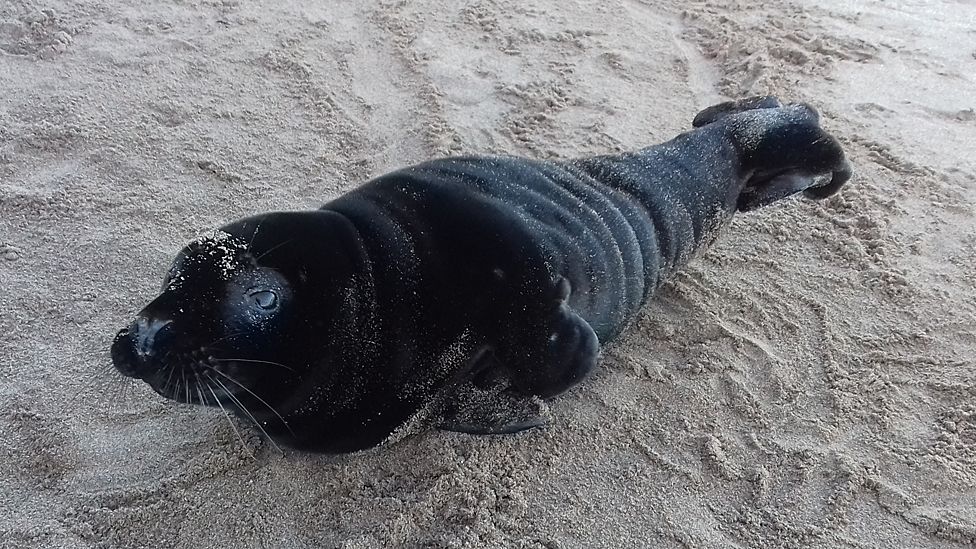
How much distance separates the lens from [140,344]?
167 centimetres

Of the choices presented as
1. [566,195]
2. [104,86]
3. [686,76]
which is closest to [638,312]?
[566,195]

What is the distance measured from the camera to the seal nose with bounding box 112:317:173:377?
5.47 feet

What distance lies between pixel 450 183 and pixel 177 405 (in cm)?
103

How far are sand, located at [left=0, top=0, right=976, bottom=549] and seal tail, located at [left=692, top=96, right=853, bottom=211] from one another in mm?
275

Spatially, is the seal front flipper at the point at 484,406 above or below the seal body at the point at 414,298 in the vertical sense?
below

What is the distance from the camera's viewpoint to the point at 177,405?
222cm

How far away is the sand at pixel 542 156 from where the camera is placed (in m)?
2.02

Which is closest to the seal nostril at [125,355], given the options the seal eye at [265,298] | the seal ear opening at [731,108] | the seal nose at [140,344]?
the seal nose at [140,344]

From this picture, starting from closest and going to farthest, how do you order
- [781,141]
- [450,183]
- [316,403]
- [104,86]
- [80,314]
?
[316,403]
[450,183]
[80,314]
[781,141]
[104,86]

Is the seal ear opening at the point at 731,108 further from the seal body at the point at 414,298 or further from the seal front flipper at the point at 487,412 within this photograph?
the seal front flipper at the point at 487,412

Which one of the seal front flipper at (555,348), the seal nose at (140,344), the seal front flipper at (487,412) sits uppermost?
the seal nose at (140,344)

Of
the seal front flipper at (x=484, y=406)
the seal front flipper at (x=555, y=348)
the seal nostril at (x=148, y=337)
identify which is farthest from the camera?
the seal front flipper at (x=484, y=406)

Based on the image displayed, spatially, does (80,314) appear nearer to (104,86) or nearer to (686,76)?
(104,86)

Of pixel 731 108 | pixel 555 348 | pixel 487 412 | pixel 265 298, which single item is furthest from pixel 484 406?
pixel 731 108
